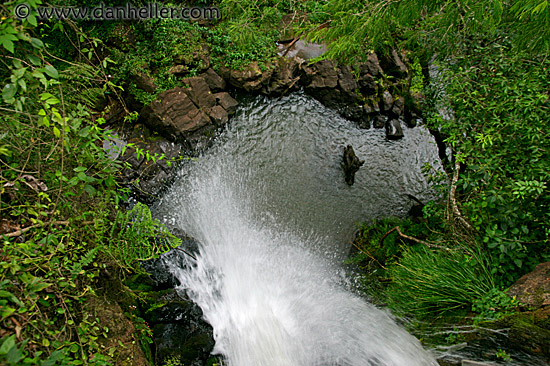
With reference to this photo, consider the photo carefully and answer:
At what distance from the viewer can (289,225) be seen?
5.83 metres

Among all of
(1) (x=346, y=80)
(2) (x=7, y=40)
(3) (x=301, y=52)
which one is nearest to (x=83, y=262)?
(2) (x=7, y=40)

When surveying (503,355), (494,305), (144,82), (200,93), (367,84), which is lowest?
(503,355)

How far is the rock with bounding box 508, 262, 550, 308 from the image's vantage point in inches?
114

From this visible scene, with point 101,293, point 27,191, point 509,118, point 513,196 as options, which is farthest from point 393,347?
point 27,191

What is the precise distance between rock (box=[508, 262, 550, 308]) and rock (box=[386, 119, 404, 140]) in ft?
14.1

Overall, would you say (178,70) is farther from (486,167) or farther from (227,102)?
(486,167)

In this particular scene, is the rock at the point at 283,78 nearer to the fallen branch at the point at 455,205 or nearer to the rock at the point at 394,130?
the rock at the point at 394,130

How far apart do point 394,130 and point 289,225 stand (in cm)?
341

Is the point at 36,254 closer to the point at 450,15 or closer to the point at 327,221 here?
the point at 327,221

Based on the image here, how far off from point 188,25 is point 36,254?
623 cm

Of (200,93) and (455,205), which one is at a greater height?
(200,93)

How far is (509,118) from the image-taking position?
3.72m

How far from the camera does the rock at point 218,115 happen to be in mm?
6613

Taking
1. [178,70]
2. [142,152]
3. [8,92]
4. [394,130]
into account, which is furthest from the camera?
[394,130]
